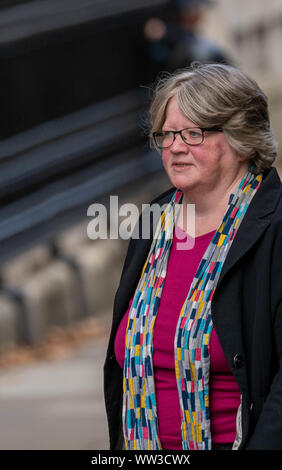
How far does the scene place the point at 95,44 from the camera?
8.78m

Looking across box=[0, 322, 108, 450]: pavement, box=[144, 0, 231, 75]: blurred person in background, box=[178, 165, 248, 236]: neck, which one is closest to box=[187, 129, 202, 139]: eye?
box=[178, 165, 248, 236]: neck

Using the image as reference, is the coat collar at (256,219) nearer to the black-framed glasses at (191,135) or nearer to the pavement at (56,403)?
the black-framed glasses at (191,135)

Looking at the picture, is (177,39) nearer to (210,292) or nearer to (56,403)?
(56,403)

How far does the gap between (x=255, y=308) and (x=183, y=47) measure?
7.11 meters

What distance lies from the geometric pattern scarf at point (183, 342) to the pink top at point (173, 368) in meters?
0.02

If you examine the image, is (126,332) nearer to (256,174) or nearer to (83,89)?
(256,174)

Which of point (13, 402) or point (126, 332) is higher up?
point (13, 402)

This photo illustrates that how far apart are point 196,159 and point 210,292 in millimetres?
397

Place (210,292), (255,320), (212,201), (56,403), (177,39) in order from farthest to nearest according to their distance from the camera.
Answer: (177,39) < (56,403) < (212,201) < (210,292) < (255,320)

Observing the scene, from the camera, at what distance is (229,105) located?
267 cm

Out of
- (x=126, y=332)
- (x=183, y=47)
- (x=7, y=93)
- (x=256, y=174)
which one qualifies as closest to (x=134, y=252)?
(x=126, y=332)

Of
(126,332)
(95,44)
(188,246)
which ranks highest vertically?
(95,44)

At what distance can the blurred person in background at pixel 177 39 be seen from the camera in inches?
362

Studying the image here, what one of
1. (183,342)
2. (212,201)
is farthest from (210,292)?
(212,201)
